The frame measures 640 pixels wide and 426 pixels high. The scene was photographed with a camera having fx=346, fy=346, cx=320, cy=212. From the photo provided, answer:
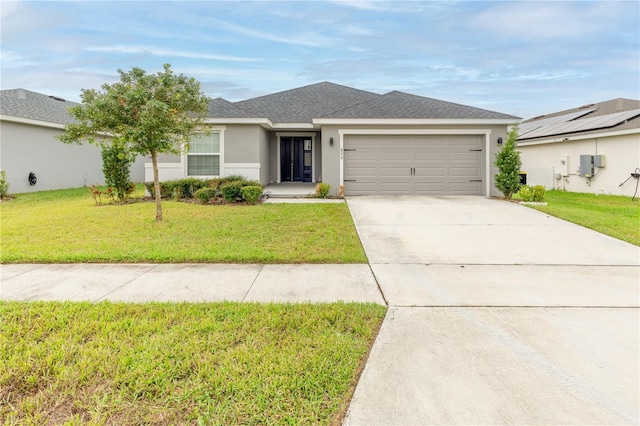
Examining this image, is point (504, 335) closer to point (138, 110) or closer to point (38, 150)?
point (138, 110)

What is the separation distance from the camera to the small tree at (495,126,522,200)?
11.6m

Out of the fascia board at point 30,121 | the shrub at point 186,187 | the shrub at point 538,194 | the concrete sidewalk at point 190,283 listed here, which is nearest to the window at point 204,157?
the shrub at point 186,187

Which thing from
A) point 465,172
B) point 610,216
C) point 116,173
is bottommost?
point 610,216

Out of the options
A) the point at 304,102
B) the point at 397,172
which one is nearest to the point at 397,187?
the point at 397,172

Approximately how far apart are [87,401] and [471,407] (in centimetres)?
247

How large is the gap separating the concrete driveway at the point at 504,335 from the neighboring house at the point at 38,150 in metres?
15.7

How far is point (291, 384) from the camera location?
2.35m

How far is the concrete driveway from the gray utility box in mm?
10600

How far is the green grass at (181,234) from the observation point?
5.56 meters

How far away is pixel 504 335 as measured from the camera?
3.11 m

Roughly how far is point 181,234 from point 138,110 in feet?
9.74

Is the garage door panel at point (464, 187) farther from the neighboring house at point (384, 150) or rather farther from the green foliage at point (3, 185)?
the green foliage at point (3, 185)

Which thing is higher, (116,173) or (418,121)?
(418,121)

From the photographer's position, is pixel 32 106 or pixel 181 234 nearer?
pixel 181 234
